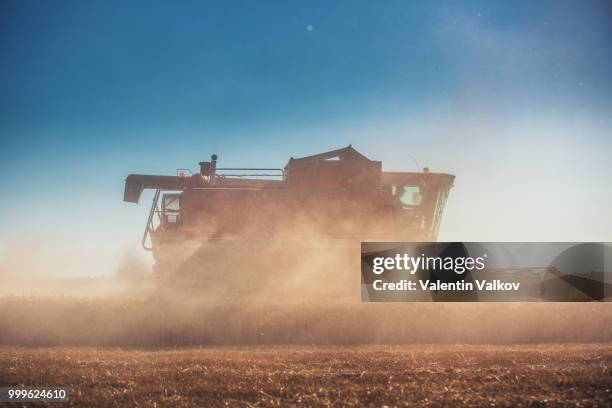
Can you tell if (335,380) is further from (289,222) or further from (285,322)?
(289,222)

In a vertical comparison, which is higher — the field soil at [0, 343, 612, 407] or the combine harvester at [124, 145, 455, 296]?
the combine harvester at [124, 145, 455, 296]

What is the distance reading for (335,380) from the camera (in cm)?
566

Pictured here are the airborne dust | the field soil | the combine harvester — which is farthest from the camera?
the combine harvester

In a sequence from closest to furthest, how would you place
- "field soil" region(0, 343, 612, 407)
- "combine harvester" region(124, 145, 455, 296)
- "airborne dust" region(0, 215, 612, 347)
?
"field soil" region(0, 343, 612, 407) < "airborne dust" region(0, 215, 612, 347) < "combine harvester" region(124, 145, 455, 296)

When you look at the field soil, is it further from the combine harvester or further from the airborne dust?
the combine harvester

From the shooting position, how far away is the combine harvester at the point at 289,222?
16.8 meters

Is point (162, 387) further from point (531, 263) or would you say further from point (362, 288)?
point (531, 263)

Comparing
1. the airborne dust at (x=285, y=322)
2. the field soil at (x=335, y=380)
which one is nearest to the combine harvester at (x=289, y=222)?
the airborne dust at (x=285, y=322)

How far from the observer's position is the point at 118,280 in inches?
958

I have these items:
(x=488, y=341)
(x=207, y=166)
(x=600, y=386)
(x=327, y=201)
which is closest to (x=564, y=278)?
(x=488, y=341)

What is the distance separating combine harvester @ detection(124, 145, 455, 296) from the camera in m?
16.8

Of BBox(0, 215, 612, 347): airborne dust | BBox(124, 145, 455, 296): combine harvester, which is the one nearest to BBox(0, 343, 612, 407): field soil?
BBox(0, 215, 612, 347): airborne dust

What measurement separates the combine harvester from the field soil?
9.22 metres

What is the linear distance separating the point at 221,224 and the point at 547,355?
12489 mm
